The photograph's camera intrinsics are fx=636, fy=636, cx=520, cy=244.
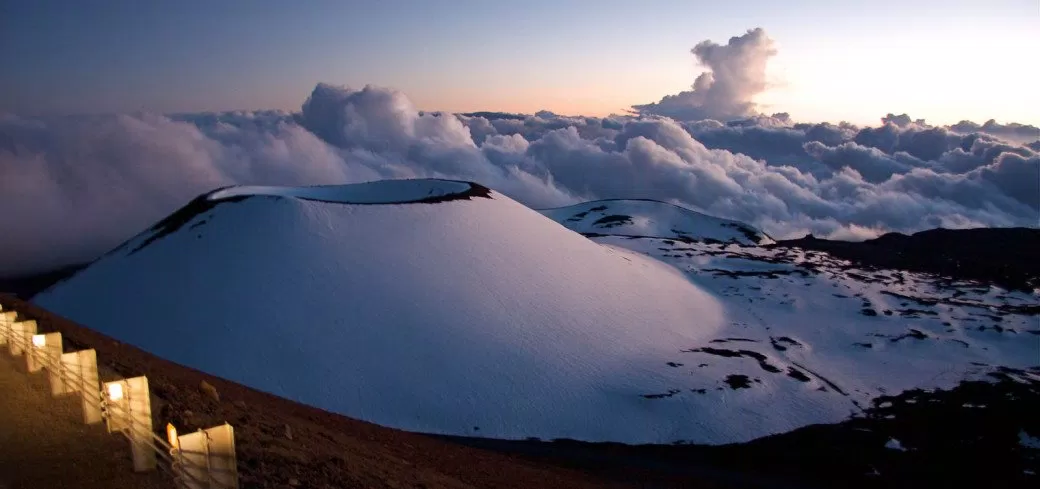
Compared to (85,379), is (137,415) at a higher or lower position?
lower

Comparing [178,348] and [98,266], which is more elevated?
[98,266]

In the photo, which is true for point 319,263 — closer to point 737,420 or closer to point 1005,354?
point 737,420

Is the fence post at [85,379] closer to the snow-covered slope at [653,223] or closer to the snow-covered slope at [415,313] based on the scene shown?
the snow-covered slope at [415,313]

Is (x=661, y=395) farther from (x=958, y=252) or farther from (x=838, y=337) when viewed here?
(x=958, y=252)

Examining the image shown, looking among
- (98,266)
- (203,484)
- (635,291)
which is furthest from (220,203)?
(203,484)

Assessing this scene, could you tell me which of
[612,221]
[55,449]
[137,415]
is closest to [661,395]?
[137,415]

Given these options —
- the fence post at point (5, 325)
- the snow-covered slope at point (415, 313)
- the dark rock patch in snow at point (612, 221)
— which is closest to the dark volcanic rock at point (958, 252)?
the dark rock patch in snow at point (612, 221)
